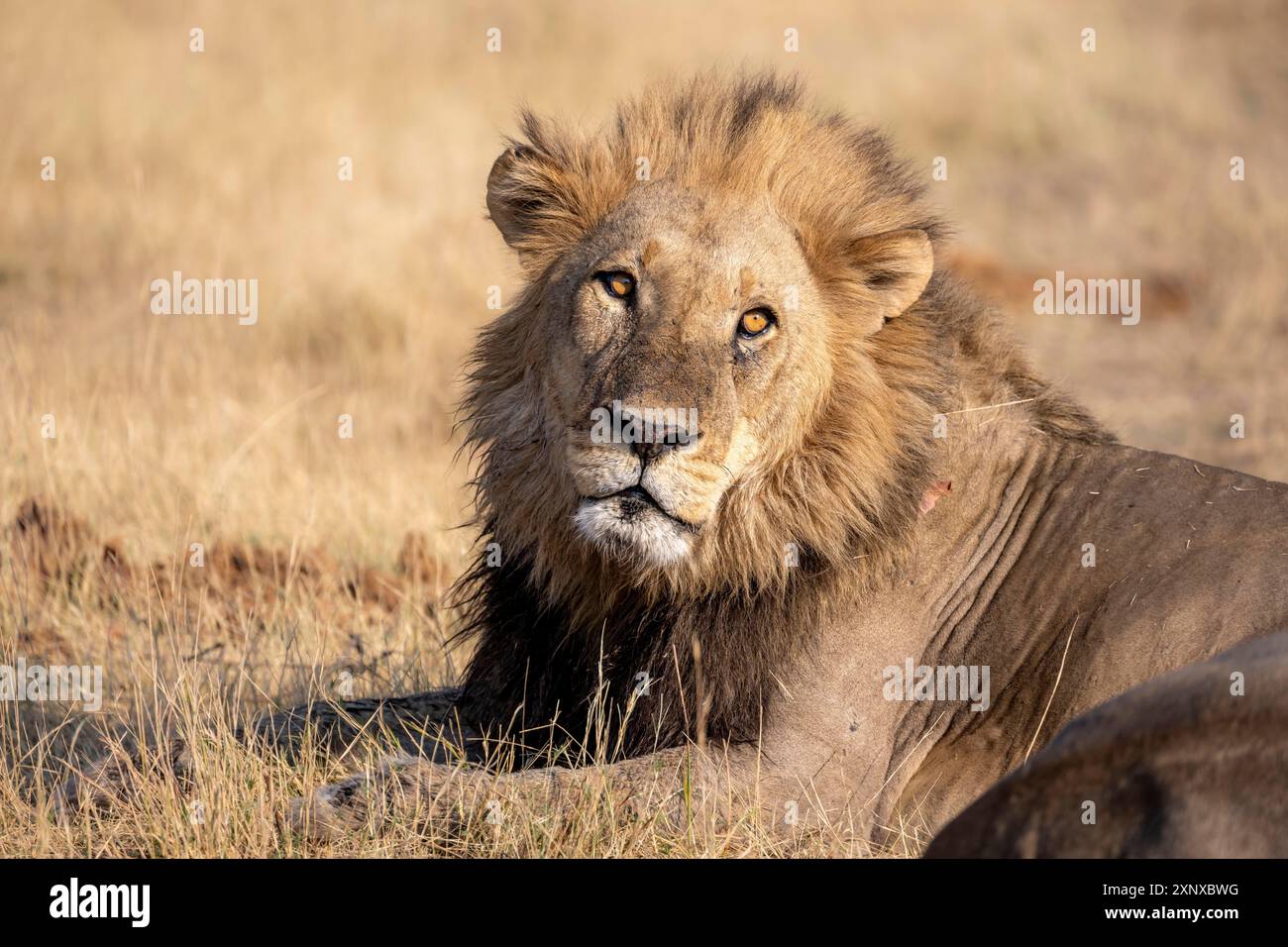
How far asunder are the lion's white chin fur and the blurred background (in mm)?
1832

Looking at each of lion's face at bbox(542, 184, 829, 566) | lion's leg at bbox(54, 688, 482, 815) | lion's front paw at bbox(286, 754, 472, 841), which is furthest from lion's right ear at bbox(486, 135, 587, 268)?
lion's front paw at bbox(286, 754, 472, 841)

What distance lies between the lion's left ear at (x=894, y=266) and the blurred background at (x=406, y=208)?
1.11 m

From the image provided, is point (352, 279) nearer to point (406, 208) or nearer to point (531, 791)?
point (406, 208)

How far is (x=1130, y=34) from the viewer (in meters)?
23.4

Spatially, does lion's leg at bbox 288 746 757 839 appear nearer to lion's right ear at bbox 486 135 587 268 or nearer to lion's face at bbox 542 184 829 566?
lion's face at bbox 542 184 829 566

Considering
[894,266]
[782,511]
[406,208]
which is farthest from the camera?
[406,208]

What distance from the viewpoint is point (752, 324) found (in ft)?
16.1

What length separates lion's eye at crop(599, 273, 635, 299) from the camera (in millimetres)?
4918

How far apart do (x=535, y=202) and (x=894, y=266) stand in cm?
118

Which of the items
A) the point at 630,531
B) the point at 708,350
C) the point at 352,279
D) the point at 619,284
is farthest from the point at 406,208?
the point at 630,531

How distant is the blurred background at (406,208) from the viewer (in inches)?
359
